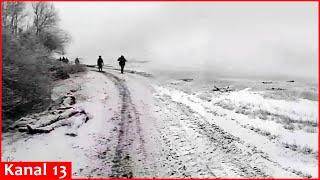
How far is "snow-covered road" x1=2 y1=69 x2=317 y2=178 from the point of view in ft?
30.5

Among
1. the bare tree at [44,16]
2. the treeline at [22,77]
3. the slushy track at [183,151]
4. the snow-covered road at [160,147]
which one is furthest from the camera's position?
the bare tree at [44,16]

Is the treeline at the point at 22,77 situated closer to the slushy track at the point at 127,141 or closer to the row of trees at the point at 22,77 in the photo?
the row of trees at the point at 22,77

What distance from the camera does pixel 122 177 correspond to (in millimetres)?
8883

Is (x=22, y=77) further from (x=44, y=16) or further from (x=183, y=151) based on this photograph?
(x=44, y=16)

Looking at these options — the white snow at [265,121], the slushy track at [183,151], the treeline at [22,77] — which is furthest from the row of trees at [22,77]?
the white snow at [265,121]

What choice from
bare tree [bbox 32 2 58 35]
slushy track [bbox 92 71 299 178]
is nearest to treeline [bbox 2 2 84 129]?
slushy track [bbox 92 71 299 178]

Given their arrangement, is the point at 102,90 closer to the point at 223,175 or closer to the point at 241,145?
the point at 241,145

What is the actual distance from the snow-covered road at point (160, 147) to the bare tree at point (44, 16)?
4332 centimetres

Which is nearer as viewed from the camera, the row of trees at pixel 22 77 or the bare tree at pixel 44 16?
the row of trees at pixel 22 77

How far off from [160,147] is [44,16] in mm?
51666

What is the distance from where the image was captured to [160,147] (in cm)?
1095

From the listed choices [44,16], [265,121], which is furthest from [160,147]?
[44,16]

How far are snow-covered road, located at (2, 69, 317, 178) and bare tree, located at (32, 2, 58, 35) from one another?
142 ft

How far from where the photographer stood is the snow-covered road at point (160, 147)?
929 cm
